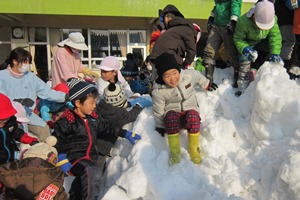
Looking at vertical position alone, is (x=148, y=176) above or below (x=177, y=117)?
below

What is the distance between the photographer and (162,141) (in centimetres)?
325

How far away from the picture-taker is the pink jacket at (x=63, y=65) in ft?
14.7

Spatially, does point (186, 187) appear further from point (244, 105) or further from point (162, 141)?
point (244, 105)

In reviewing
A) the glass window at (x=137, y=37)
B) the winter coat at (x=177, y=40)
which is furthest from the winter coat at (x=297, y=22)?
the glass window at (x=137, y=37)

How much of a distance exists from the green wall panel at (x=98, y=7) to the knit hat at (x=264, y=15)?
819 cm

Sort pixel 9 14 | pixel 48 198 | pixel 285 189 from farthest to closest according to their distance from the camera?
pixel 9 14 < pixel 285 189 < pixel 48 198

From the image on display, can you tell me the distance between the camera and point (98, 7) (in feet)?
35.9

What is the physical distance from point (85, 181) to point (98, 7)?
9311 millimetres

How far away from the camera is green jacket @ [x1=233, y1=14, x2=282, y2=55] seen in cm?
367

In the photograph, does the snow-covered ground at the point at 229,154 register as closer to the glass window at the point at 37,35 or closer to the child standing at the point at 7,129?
the child standing at the point at 7,129

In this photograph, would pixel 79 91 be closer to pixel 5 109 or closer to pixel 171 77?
pixel 5 109

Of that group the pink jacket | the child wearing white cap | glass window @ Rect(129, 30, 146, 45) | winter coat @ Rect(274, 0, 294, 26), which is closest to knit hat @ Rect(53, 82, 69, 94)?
the pink jacket

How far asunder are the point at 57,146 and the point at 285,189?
206 cm

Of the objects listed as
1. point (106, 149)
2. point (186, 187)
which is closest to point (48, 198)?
point (186, 187)
